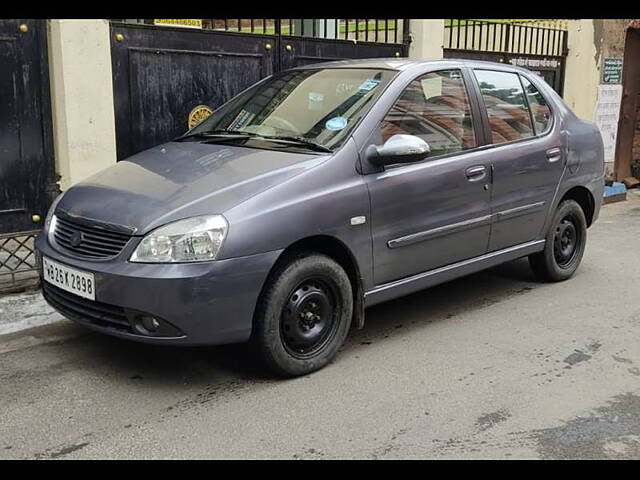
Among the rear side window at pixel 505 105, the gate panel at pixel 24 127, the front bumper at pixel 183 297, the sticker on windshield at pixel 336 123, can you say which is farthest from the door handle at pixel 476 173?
the gate panel at pixel 24 127

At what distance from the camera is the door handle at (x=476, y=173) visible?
15.6 feet

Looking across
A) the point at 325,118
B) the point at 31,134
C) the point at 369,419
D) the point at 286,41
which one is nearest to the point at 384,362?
the point at 369,419

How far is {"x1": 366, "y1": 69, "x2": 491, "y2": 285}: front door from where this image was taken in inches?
168

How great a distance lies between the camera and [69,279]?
3809 millimetres

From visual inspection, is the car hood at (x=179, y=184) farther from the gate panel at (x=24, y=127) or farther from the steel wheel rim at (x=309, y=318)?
the gate panel at (x=24, y=127)

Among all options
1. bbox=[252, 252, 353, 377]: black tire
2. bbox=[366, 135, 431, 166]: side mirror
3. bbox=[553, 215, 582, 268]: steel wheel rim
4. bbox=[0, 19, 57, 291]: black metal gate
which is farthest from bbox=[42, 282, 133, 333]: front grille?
bbox=[553, 215, 582, 268]: steel wheel rim

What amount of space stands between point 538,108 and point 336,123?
2060 millimetres

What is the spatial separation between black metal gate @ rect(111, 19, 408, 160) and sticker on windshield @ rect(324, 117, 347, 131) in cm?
283

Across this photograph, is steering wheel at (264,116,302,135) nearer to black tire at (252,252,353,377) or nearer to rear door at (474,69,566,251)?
black tire at (252,252,353,377)

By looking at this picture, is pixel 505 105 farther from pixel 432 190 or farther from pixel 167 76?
pixel 167 76

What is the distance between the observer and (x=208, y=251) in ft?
11.5

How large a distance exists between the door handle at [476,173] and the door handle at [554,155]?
2.81ft
